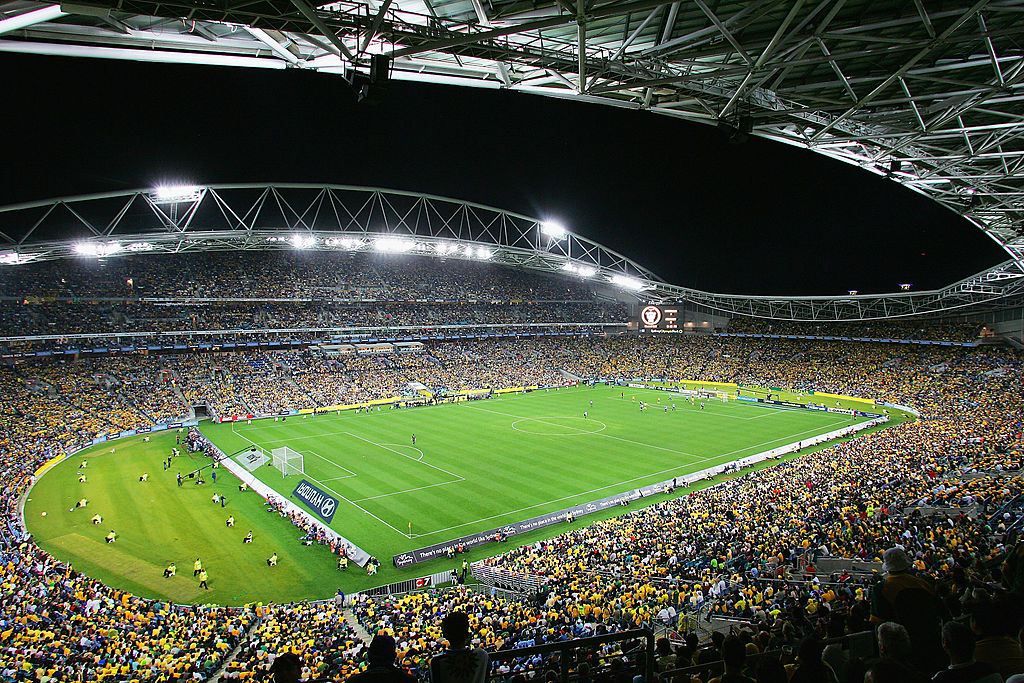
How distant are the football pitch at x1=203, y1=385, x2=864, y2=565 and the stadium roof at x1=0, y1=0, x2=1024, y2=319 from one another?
17426 mm

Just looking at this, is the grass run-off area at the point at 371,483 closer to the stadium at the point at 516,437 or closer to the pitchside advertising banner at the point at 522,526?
the stadium at the point at 516,437

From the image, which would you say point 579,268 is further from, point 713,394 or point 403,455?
point 403,455

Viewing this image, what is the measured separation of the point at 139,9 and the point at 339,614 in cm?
1530

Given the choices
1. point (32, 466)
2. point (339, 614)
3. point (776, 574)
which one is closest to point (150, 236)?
point (32, 466)

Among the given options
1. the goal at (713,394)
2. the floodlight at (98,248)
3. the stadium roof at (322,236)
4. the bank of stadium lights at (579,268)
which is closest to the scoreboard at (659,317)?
the stadium roof at (322,236)

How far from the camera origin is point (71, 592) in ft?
55.7

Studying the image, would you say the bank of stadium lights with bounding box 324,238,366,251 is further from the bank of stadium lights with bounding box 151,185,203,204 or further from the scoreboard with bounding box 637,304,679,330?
the scoreboard with bounding box 637,304,679,330

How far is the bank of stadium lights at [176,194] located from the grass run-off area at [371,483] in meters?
17.4

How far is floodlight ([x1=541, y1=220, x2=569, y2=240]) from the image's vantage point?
5990 centimetres

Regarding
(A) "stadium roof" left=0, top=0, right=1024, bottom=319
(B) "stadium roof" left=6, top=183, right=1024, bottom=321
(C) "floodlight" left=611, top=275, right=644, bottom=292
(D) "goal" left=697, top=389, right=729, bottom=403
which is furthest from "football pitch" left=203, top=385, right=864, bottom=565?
(C) "floodlight" left=611, top=275, right=644, bottom=292

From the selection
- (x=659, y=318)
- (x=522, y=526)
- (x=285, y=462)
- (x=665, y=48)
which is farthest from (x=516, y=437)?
(x=659, y=318)

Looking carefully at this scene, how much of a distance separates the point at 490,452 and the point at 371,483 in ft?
29.4

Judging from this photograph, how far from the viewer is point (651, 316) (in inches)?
2842

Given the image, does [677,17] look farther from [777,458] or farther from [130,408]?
[130,408]
